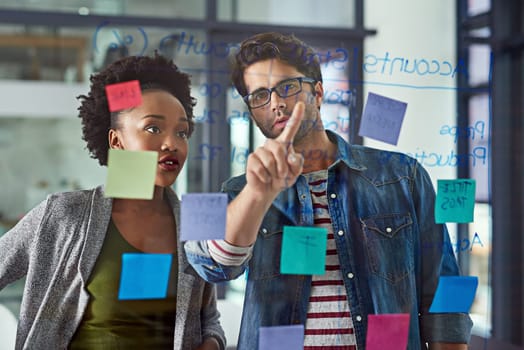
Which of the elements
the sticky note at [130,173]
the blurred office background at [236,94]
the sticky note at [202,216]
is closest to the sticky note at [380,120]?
the blurred office background at [236,94]

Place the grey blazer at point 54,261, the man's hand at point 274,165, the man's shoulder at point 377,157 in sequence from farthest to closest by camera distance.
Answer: the man's shoulder at point 377,157, the man's hand at point 274,165, the grey blazer at point 54,261

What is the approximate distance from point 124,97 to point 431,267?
30.9 inches

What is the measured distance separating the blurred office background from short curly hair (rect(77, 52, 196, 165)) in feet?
0.09

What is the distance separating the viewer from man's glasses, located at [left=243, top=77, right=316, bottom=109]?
124 centimetres

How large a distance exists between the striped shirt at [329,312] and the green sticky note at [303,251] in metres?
0.01

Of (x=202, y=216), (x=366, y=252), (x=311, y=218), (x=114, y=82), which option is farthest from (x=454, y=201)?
(x=114, y=82)

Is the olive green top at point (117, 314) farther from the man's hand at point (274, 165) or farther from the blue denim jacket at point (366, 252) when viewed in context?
the man's hand at point (274, 165)

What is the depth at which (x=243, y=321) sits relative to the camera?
1.25m

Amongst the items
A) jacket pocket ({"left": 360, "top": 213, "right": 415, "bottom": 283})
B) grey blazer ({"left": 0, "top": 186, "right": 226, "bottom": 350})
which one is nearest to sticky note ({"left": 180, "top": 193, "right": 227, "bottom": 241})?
grey blazer ({"left": 0, "top": 186, "right": 226, "bottom": 350})

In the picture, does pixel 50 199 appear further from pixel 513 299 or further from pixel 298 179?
pixel 513 299

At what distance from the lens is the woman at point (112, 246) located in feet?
3.61

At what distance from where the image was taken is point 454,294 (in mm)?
1382

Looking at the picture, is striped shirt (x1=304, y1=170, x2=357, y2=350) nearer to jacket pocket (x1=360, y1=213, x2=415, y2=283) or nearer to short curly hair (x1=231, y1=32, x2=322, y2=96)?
jacket pocket (x1=360, y1=213, x2=415, y2=283)

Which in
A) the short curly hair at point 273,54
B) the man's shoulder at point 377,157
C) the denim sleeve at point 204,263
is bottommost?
the denim sleeve at point 204,263
